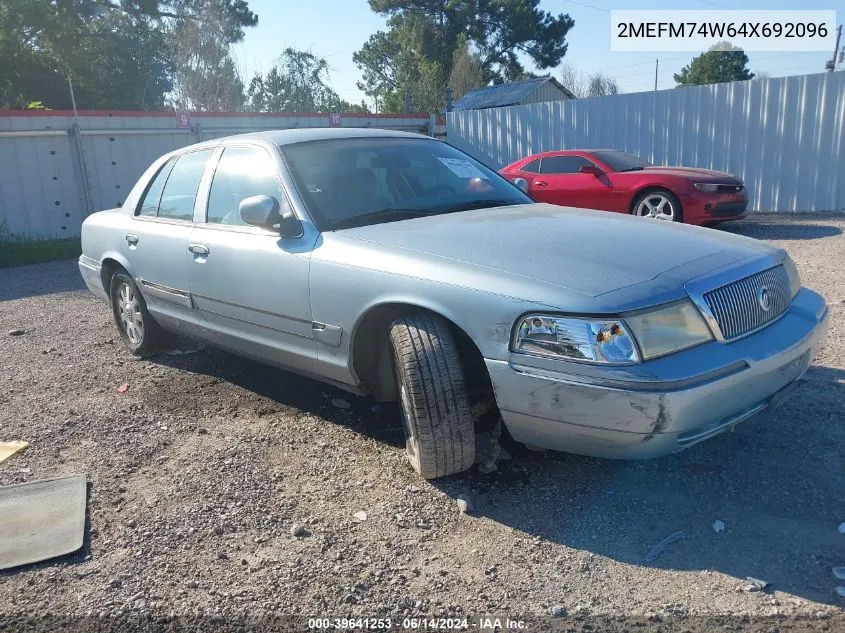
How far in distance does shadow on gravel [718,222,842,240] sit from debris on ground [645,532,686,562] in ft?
25.4

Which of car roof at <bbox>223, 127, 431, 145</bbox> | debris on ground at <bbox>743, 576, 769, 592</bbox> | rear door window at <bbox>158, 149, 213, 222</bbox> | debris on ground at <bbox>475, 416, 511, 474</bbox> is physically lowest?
debris on ground at <bbox>743, 576, 769, 592</bbox>

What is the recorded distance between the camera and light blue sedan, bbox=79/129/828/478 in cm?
267

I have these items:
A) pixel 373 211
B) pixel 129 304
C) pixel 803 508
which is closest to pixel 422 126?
pixel 129 304

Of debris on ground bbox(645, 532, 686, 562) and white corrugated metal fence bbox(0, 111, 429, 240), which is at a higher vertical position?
white corrugated metal fence bbox(0, 111, 429, 240)

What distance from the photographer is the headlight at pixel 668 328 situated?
8.69 feet

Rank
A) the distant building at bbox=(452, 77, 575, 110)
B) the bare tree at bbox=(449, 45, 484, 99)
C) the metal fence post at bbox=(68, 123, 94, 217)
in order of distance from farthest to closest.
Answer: the bare tree at bbox=(449, 45, 484, 99)
the distant building at bbox=(452, 77, 575, 110)
the metal fence post at bbox=(68, 123, 94, 217)

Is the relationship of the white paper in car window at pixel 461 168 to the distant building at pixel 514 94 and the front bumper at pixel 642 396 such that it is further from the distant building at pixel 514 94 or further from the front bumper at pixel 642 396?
the distant building at pixel 514 94

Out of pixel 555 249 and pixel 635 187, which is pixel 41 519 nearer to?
pixel 555 249

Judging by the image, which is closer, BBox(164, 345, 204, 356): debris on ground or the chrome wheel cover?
BBox(164, 345, 204, 356): debris on ground

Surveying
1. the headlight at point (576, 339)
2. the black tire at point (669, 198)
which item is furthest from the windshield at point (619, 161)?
the headlight at point (576, 339)

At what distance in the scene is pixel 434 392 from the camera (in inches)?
120

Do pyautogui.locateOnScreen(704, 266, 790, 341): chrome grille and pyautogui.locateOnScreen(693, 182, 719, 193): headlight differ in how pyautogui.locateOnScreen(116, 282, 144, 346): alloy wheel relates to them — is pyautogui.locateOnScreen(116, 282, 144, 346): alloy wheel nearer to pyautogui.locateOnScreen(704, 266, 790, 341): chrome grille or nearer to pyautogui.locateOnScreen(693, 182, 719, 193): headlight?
pyautogui.locateOnScreen(704, 266, 790, 341): chrome grille

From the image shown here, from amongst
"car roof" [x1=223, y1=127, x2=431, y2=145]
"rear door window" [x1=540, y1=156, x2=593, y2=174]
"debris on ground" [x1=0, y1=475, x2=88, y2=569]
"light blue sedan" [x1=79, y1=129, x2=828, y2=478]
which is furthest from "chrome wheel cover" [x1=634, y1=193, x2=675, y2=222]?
"debris on ground" [x1=0, y1=475, x2=88, y2=569]

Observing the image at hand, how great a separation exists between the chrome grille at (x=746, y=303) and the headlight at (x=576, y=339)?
0.43m
